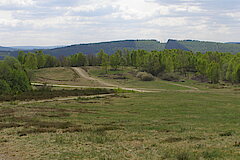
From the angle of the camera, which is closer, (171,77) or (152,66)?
(171,77)

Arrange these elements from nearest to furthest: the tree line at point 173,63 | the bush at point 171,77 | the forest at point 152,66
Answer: the forest at point 152,66
the tree line at point 173,63
the bush at point 171,77

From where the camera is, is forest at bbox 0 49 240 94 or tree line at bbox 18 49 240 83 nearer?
forest at bbox 0 49 240 94

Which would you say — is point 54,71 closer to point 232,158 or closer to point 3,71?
point 3,71

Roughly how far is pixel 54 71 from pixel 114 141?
11341cm

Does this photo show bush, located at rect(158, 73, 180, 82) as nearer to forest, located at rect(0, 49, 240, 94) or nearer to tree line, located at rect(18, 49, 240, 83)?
forest, located at rect(0, 49, 240, 94)

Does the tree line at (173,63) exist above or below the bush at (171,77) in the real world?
above

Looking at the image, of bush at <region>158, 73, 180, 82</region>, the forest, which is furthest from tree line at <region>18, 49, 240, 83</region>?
bush at <region>158, 73, 180, 82</region>

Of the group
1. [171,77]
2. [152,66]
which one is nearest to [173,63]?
[152,66]

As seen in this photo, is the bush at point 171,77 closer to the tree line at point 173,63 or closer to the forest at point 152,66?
the forest at point 152,66

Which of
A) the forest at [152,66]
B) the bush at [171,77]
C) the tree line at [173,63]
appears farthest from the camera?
the bush at [171,77]

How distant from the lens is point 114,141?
54.5ft

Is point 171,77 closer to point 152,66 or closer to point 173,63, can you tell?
point 152,66

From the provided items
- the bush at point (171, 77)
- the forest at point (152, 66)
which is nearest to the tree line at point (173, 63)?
the forest at point (152, 66)

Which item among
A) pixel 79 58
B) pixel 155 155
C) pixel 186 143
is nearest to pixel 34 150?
pixel 155 155
